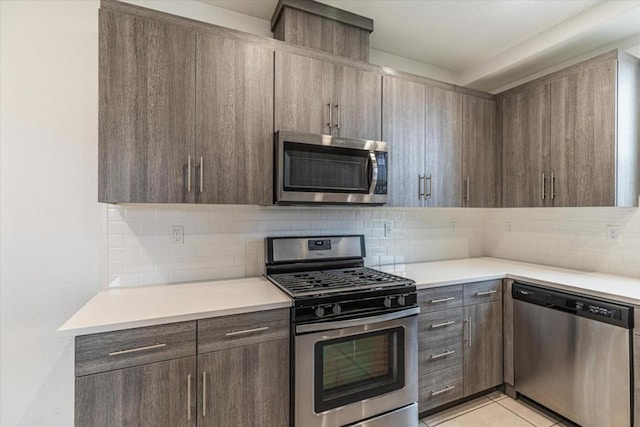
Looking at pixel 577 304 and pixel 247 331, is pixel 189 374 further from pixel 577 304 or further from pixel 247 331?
pixel 577 304

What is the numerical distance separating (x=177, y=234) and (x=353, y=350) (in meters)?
1.35

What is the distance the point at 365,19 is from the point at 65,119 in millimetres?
2082

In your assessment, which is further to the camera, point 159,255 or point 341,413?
point 159,255

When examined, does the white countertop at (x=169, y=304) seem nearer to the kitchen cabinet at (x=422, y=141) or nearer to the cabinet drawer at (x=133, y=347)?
the cabinet drawer at (x=133, y=347)

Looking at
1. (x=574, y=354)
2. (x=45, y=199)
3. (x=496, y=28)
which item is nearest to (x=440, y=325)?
(x=574, y=354)

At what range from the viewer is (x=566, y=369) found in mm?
2027

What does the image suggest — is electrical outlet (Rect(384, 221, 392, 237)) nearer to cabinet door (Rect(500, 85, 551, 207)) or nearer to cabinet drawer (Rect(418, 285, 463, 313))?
cabinet drawer (Rect(418, 285, 463, 313))

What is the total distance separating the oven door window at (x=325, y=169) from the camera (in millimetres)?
1968

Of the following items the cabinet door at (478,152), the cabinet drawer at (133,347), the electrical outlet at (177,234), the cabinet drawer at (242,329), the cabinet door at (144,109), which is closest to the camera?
the cabinet drawer at (133,347)

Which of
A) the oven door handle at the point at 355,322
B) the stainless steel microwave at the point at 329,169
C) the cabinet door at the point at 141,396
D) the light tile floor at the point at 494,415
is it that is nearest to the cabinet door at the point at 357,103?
the stainless steel microwave at the point at 329,169

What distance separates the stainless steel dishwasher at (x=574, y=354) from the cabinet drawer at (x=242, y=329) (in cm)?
179

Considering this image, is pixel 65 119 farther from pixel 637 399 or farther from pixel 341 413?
pixel 637 399

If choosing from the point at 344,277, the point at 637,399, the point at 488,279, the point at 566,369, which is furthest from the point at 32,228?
the point at 637,399

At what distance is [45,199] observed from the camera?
180 cm
